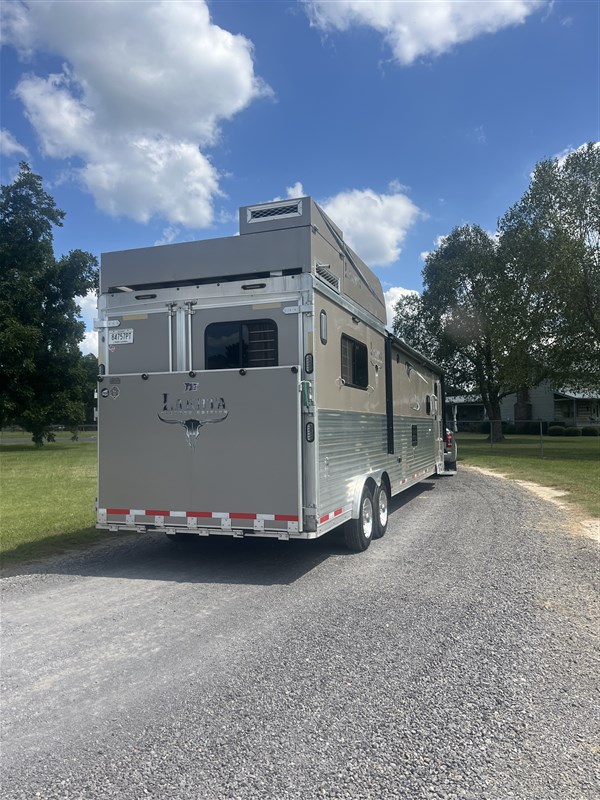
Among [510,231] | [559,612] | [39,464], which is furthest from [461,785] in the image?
[510,231]

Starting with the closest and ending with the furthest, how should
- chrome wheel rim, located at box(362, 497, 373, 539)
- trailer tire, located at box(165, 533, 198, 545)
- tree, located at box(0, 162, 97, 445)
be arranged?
chrome wheel rim, located at box(362, 497, 373, 539)
trailer tire, located at box(165, 533, 198, 545)
tree, located at box(0, 162, 97, 445)

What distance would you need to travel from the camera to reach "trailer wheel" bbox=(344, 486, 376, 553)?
7.41 meters

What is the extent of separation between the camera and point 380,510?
27.9 ft

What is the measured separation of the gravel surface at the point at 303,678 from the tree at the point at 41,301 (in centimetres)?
2668

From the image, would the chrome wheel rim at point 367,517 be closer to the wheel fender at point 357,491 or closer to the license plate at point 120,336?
the wheel fender at point 357,491

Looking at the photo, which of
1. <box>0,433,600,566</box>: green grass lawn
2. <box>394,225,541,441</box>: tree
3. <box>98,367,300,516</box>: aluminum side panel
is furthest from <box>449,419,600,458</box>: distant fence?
<box>98,367,300,516</box>: aluminum side panel

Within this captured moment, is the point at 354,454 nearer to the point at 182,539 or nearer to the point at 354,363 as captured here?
the point at 354,363

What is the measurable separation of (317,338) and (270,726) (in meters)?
4.00

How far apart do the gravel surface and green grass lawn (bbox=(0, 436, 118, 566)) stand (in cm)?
140

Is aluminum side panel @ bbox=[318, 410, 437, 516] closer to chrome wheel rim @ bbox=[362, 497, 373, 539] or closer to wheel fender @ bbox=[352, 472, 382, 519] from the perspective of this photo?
wheel fender @ bbox=[352, 472, 382, 519]

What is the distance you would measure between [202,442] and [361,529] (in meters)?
2.37

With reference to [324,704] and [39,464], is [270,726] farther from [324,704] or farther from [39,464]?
[39,464]

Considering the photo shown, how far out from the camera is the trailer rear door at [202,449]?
20.5 ft

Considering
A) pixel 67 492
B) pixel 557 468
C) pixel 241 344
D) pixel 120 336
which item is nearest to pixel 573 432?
pixel 557 468
